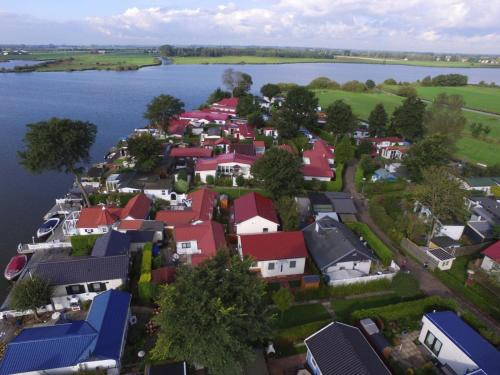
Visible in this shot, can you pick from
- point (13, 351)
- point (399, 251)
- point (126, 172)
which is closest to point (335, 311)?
point (399, 251)

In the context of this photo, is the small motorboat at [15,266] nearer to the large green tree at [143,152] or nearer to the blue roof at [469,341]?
the large green tree at [143,152]

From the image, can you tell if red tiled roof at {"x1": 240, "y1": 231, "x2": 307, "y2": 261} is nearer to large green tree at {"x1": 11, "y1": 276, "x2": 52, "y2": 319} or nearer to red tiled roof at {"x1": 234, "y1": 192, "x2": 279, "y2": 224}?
red tiled roof at {"x1": 234, "y1": 192, "x2": 279, "y2": 224}

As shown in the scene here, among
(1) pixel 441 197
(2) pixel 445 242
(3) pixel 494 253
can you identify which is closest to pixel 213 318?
(2) pixel 445 242

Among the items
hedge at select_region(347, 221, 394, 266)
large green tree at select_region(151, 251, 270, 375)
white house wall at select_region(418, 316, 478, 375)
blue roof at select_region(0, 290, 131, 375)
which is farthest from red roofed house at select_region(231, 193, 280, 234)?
white house wall at select_region(418, 316, 478, 375)

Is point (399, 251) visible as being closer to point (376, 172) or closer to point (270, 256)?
point (270, 256)

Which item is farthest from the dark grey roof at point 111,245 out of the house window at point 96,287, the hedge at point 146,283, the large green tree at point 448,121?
the large green tree at point 448,121

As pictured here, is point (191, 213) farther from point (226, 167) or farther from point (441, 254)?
point (441, 254)

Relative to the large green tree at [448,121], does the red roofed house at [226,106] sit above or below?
below
